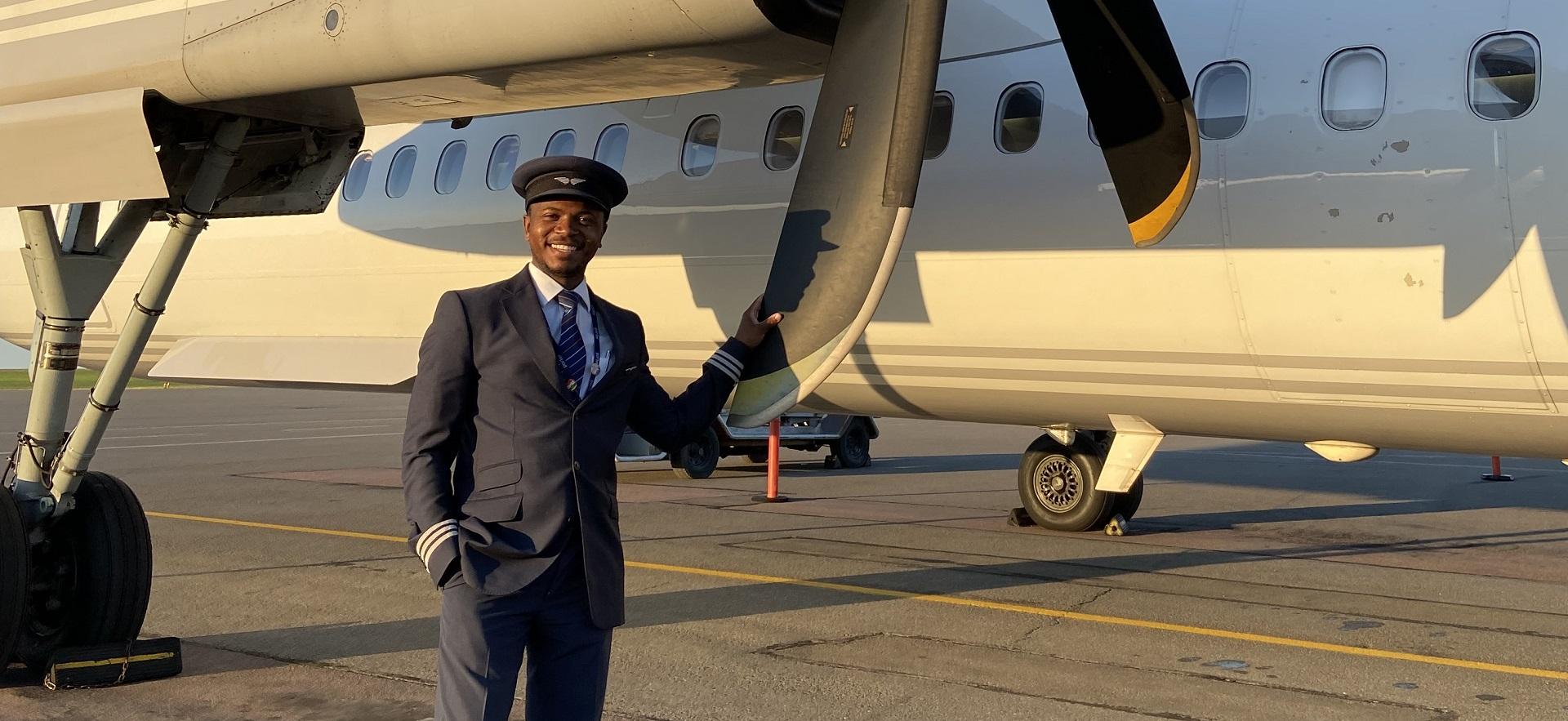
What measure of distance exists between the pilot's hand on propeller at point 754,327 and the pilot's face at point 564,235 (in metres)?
0.82

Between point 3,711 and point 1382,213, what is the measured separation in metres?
6.72

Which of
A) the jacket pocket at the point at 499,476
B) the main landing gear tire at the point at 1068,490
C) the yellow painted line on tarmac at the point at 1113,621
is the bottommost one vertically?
the yellow painted line on tarmac at the point at 1113,621

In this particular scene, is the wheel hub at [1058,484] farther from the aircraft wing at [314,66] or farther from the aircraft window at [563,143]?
the aircraft wing at [314,66]

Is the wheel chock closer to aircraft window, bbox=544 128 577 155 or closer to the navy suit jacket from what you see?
the navy suit jacket

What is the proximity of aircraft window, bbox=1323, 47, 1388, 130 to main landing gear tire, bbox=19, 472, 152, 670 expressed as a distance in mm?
6342

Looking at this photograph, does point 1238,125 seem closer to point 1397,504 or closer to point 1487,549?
point 1487,549

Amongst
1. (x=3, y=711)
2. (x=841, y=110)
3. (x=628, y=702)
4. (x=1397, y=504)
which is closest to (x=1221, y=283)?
(x=841, y=110)

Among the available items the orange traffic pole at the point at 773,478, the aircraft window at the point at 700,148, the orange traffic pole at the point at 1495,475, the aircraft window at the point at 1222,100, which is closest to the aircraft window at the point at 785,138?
the aircraft window at the point at 700,148

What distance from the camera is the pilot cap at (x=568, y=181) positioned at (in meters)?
3.92

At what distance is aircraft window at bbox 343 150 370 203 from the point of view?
11.4 meters

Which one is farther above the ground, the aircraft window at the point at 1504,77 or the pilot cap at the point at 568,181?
the aircraft window at the point at 1504,77

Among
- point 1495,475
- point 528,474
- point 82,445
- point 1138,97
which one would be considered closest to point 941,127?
point 1138,97

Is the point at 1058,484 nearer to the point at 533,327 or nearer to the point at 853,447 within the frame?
the point at 853,447

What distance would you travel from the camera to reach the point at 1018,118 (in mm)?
8289
